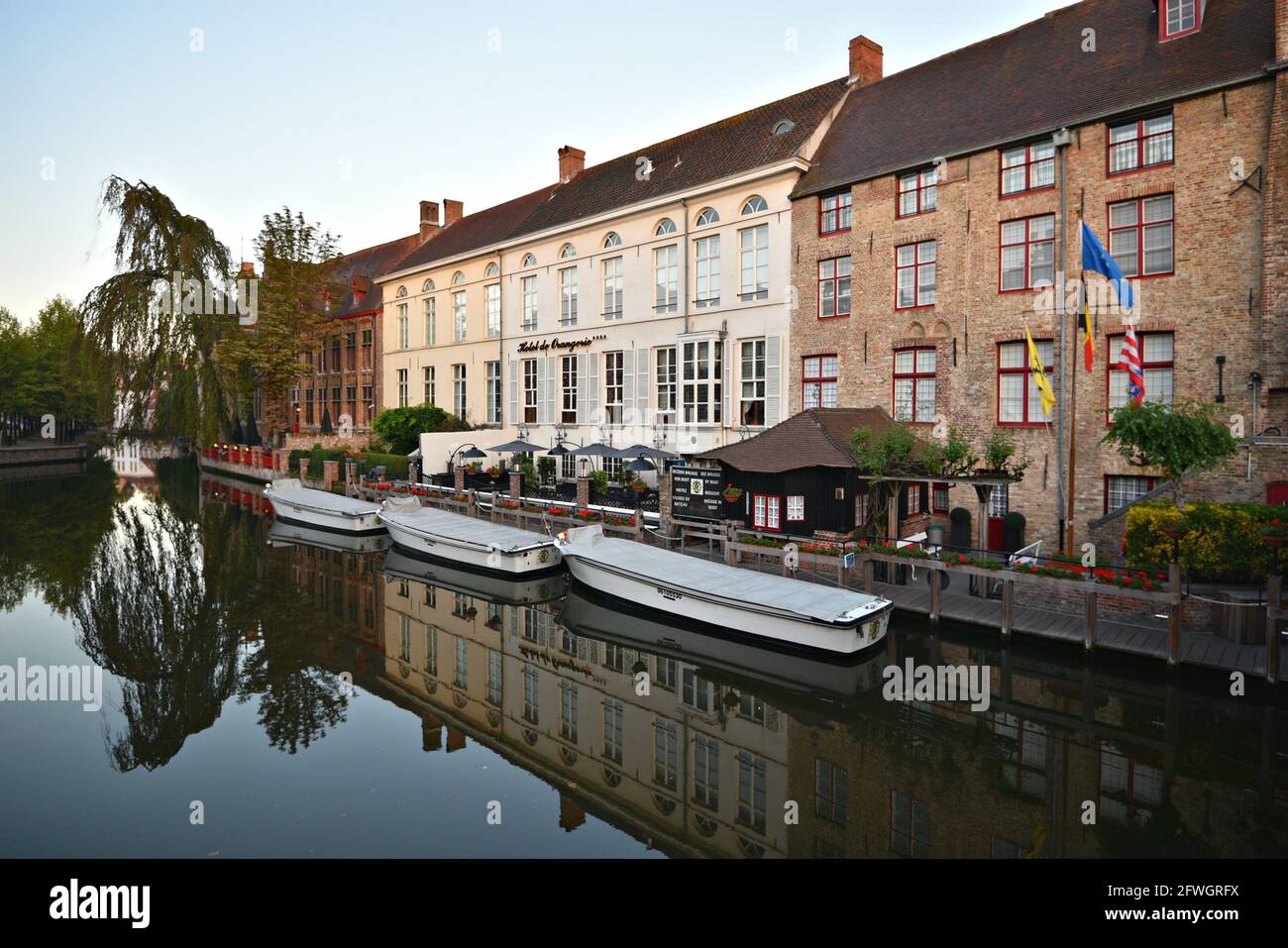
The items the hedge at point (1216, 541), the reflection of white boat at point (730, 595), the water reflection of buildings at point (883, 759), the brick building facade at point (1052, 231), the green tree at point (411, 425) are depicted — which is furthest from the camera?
the green tree at point (411, 425)

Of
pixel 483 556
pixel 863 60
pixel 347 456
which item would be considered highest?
pixel 863 60

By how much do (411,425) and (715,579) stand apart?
72.2 ft

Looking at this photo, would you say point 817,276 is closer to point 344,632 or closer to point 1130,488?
point 1130,488

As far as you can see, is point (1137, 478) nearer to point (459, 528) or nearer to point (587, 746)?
point (587, 746)

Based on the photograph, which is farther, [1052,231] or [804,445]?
[804,445]

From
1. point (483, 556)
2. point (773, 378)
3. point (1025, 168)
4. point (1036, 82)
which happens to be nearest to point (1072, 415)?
point (1025, 168)

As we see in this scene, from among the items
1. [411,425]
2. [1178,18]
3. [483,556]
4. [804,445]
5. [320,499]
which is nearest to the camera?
[1178,18]

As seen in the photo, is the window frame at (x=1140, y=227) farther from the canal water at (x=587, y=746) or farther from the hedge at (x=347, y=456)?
the hedge at (x=347, y=456)

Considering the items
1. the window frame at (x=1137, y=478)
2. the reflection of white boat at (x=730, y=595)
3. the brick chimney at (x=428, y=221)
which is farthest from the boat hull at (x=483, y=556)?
the brick chimney at (x=428, y=221)

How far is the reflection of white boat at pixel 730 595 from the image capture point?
11359mm

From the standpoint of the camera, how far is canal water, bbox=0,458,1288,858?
23.0 ft

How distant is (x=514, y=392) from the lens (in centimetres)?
3020

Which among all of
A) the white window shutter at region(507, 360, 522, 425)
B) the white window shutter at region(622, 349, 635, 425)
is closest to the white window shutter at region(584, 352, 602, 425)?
the white window shutter at region(622, 349, 635, 425)

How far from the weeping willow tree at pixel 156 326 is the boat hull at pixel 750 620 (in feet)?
96.4
